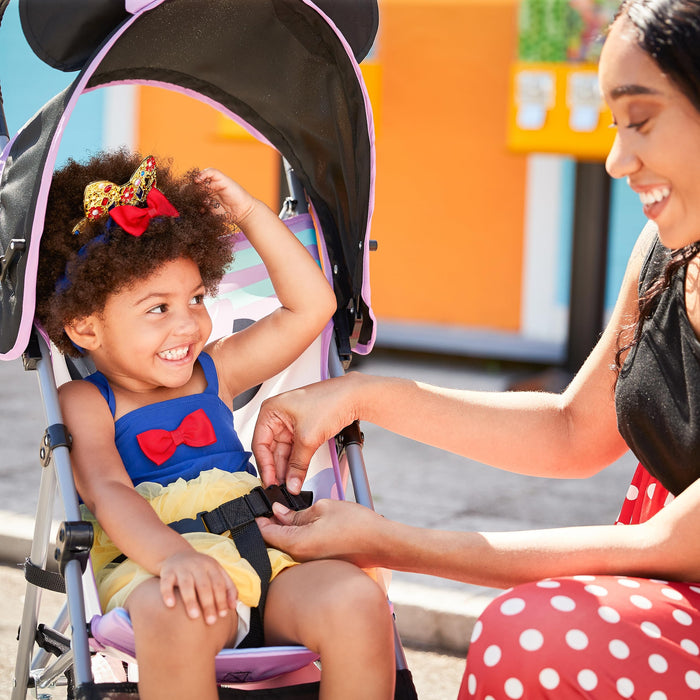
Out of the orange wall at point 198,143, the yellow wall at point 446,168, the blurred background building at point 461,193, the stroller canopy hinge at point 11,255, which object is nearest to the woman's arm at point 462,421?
the stroller canopy hinge at point 11,255

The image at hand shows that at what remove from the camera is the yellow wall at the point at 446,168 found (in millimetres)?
6617

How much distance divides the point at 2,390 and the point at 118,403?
400 centimetres

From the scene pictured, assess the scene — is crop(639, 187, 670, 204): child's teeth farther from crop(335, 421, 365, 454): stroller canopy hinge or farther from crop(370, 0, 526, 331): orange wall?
crop(370, 0, 526, 331): orange wall

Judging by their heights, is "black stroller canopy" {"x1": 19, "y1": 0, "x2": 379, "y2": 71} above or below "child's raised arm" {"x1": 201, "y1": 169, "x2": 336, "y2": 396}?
above

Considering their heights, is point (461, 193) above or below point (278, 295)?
above

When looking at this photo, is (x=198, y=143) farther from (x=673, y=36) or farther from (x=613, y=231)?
(x=673, y=36)

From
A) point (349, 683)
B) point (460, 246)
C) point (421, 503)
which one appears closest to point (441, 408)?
point (349, 683)

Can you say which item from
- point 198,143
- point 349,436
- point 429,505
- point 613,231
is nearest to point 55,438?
point 349,436

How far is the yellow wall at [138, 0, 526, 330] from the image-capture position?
261 inches

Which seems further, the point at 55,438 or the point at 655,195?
the point at 55,438

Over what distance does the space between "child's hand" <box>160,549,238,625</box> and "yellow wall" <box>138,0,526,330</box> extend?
4.94 metres

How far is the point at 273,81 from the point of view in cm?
252

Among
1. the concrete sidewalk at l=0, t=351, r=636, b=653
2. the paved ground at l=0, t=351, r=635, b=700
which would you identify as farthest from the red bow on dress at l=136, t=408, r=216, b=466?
the concrete sidewalk at l=0, t=351, r=636, b=653

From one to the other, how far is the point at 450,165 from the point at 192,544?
512cm
